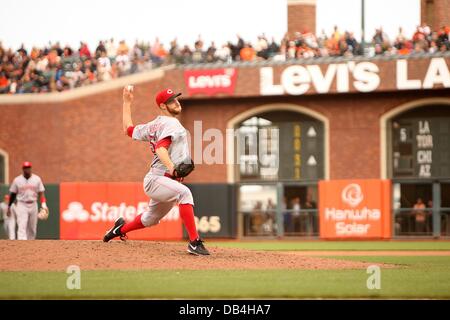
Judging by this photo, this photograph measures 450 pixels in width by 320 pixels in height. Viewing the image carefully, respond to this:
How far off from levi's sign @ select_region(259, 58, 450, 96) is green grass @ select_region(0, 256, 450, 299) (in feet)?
54.8

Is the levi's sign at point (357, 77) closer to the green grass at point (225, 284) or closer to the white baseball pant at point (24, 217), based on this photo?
the white baseball pant at point (24, 217)

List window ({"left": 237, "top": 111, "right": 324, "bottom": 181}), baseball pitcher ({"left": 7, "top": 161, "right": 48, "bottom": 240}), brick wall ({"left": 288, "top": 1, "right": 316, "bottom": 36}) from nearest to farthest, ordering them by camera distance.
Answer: baseball pitcher ({"left": 7, "top": 161, "right": 48, "bottom": 240})
window ({"left": 237, "top": 111, "right": 324, "bottom": 181})
brick wall ({"left": 288, "top": 1, "right": 316, "bottom": 36})

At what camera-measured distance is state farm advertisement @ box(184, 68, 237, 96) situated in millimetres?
30078

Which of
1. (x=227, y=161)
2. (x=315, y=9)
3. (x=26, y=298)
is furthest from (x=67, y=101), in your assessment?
(x=26, y=298)

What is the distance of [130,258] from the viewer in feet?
39.5

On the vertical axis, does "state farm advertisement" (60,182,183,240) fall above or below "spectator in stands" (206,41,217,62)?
below

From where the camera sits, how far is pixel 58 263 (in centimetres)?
1191

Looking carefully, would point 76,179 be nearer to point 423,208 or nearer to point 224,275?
point 423,208

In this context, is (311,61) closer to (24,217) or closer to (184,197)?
(24,217)

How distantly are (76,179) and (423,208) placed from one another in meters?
11.8

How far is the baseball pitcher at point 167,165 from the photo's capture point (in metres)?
11.9

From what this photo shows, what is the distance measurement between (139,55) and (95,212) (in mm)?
5716

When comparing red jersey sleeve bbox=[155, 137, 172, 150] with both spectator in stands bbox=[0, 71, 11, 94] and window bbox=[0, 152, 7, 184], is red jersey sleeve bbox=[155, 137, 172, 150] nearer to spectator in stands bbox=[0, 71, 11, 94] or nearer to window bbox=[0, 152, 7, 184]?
window bbox=[0, 152, 7, 184]

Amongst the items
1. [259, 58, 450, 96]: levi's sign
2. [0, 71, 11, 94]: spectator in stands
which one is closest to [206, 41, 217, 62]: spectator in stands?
[259, 58, 450, 96]: levi's sign
